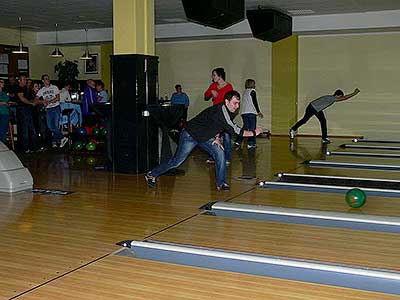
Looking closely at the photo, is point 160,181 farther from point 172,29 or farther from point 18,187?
point 172,29

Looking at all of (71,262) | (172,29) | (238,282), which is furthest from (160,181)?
(172,29)

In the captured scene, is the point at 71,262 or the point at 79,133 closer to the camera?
the point at 71,262

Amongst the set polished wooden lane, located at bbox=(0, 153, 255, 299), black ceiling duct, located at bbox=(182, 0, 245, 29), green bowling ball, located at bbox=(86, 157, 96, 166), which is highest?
black ceiling duct, located at bbox=(182, 0, 245, 29)

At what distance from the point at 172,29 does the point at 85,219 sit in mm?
8214

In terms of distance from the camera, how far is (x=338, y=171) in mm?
6535

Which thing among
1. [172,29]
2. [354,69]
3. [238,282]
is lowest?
[238,282]

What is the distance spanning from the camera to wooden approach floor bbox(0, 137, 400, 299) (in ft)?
8.80

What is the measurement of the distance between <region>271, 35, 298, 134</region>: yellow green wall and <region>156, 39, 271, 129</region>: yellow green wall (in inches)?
6.1

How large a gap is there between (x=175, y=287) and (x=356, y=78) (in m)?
9.86

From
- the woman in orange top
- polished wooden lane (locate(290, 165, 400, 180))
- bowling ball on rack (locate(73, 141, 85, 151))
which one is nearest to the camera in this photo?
polished wooden lane (locate(290, 165, 400, 180))

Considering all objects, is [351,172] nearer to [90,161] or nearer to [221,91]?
[221,91]

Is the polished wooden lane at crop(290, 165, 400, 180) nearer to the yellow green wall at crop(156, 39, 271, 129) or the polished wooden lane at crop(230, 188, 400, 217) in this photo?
the polished wooden lane at crop(230, 188, 400, 217)

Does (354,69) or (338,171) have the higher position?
(354,69)

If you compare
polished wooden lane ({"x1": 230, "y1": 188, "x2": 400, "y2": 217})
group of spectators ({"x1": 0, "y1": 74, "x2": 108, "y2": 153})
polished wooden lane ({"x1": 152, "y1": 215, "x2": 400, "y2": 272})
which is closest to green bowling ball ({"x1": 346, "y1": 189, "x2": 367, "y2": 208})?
polished wooden lane ({"x1": 230, "y1": 188, "x2": 400, "y2": 217})
